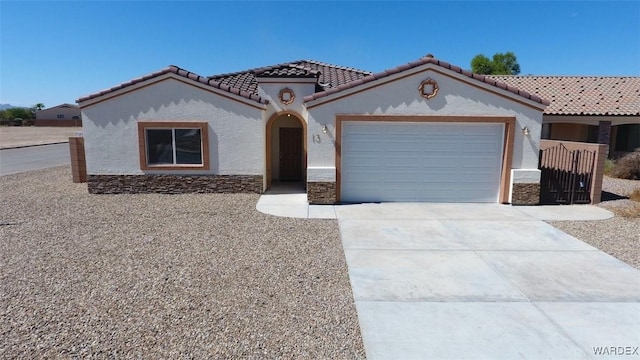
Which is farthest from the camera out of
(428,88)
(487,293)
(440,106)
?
(440,106)

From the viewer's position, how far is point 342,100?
11.8m

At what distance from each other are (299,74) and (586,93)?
19.4 m

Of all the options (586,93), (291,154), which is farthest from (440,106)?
(586,93)

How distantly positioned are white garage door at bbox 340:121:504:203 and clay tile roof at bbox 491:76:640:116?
13.4 meters

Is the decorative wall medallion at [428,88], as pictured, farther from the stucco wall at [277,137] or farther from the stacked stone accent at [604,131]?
the stacked stone accent at [604,131]

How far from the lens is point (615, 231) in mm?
9258

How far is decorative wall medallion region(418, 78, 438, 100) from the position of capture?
11617 millimetres

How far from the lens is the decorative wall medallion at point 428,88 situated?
1162 centimetres

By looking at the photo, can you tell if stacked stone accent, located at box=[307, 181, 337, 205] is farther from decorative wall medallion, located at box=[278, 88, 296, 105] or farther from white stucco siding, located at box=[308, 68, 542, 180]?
decorative wall medallion, located at box=[278, 88, 296, 105]

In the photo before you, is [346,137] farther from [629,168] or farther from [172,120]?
[629,168]

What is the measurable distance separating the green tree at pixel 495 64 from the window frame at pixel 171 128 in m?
56.4

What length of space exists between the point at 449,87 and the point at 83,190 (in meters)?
12.9

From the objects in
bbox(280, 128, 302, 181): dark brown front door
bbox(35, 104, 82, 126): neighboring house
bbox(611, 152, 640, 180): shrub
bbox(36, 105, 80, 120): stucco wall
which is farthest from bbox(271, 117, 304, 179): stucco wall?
bbox(36, 105, 80, 120): stucco wall

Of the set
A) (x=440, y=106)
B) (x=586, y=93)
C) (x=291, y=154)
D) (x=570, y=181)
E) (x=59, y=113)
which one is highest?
(x=59, y=113)
